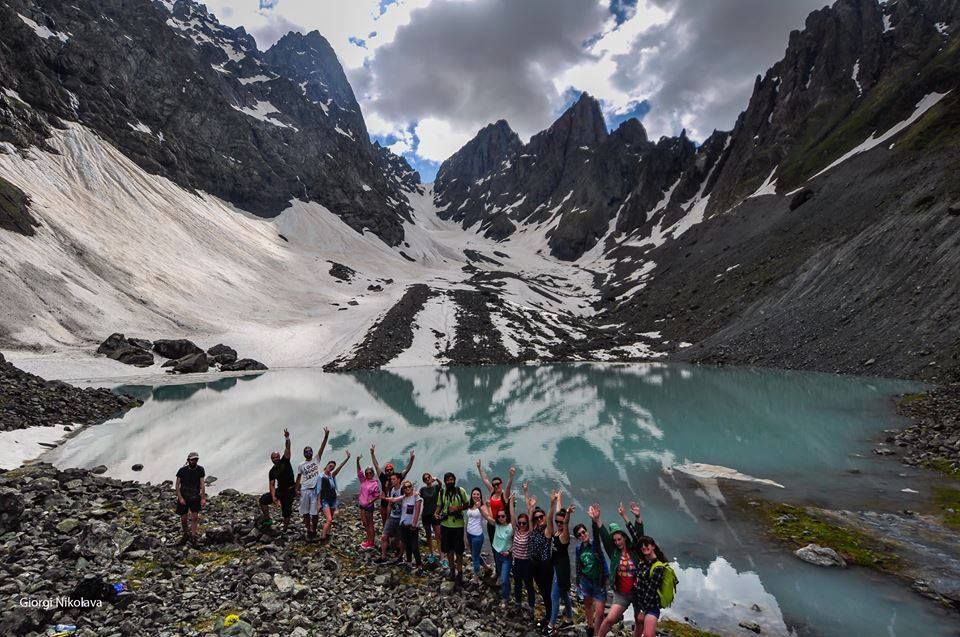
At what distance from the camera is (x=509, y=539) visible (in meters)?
10.5

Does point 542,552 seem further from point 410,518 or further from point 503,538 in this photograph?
point 410,518

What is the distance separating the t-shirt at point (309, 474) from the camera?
13.6 meters

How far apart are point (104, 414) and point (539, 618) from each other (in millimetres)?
34736

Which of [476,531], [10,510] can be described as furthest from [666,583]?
[10,510]

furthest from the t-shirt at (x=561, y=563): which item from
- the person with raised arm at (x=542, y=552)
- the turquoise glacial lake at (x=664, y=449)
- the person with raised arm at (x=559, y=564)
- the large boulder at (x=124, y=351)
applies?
the large boulder at (x=124, y=351)

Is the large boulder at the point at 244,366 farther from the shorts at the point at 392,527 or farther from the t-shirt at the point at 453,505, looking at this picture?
the t-shirt at the point at 453,505

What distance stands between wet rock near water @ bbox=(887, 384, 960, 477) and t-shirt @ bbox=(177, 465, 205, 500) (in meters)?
26.4

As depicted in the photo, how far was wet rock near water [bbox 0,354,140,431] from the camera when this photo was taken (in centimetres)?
2578

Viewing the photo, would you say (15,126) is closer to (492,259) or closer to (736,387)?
(736,387)

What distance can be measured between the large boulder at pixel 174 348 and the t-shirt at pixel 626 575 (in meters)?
68.9

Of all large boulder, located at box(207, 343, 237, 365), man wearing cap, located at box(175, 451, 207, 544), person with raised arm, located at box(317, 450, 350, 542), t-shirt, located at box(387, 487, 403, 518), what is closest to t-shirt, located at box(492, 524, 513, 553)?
t-shirt, located at box(387, 487, 403, 518)

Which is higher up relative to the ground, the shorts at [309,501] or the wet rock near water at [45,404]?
the wet rock near water at [45,404]

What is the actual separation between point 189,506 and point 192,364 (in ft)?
188

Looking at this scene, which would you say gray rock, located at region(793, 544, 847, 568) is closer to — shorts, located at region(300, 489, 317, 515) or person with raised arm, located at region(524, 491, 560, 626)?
person with raised arm, located at region(524, 491, 560, 626)
